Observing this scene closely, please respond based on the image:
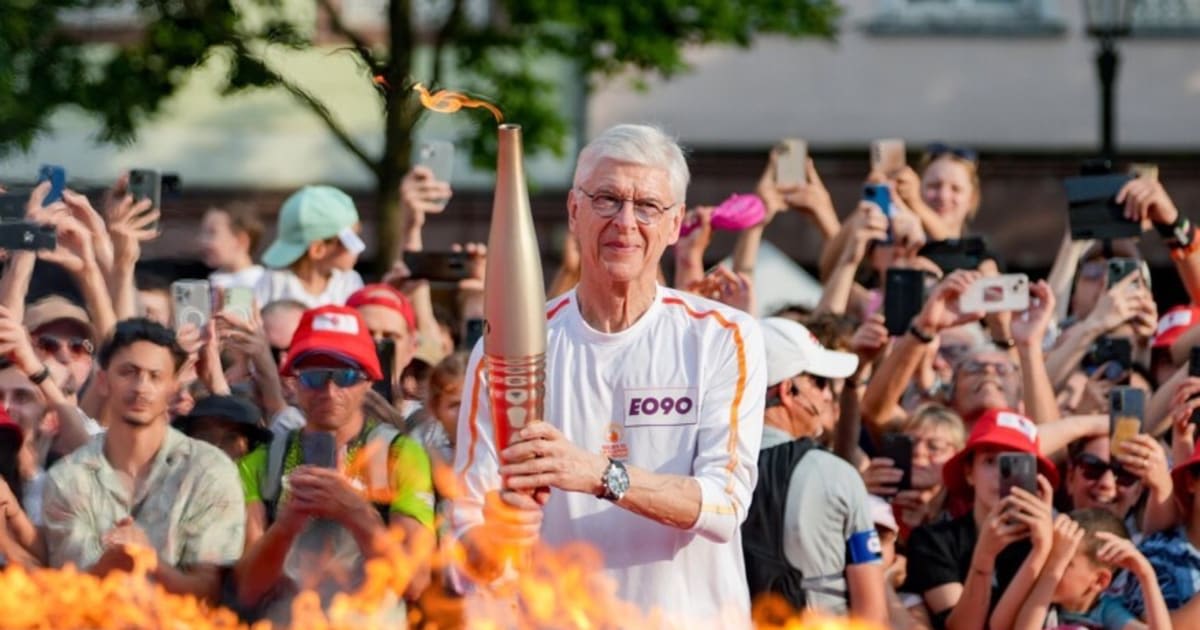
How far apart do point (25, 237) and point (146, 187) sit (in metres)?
0.79

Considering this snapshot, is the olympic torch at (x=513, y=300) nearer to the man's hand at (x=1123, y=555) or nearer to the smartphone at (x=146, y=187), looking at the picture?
the man's hand at (x=1123, y=555)

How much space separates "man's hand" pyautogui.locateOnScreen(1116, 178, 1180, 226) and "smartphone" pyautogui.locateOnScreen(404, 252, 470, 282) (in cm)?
225

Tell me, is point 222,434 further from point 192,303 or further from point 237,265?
point 237,265

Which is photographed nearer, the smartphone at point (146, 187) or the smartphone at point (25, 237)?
the smartphone at point (25, 237)

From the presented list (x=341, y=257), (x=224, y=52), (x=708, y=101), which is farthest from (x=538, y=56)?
(x=341, y=257)

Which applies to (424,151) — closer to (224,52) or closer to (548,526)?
(224,52)

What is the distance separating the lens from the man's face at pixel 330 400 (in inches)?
247

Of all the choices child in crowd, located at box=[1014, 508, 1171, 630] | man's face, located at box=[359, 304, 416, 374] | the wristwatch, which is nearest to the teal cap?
man's face, located at box=[359, 304, 416, 374]

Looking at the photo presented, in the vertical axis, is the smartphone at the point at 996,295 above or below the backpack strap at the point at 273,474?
above

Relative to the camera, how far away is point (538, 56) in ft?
55.3

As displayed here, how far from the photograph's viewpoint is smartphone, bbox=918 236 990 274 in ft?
27.0

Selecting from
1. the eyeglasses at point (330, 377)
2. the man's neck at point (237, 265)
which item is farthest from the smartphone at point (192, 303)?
the man's neck at point (237, 265)

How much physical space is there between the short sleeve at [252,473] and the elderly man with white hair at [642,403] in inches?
61.9

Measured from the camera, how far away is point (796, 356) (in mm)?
6504
